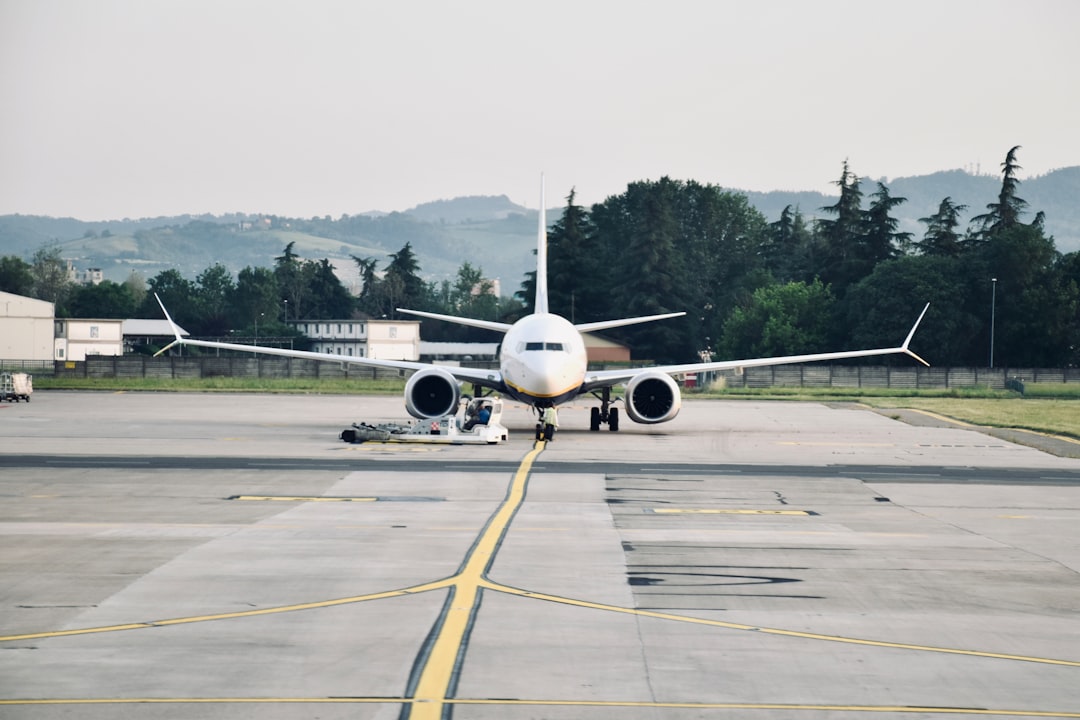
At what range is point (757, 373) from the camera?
323ft

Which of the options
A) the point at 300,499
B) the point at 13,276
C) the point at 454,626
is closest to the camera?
the point at 454,626

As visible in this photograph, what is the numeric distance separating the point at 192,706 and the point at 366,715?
1.55m

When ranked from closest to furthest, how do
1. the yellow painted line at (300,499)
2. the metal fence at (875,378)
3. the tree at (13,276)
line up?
the yellow painted line at (300,499) → the metal fence at (875,378) → the tree at (13,276)

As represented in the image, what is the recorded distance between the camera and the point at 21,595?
15758 millimetres

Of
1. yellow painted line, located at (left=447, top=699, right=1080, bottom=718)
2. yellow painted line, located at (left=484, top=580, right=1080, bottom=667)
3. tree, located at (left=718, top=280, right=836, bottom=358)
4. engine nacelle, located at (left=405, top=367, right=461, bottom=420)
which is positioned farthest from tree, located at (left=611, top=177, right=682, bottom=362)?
yellow painted line, located at (left=447, top=699, right=1080, bottom=718)

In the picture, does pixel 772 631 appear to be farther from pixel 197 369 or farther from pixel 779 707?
pixel 197 369

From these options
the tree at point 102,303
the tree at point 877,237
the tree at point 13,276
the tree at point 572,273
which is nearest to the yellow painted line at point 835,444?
the tree at point 877,237

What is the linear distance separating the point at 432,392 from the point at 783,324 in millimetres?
85125

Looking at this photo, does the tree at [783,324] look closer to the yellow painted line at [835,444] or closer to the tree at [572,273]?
the tree at [572,273]

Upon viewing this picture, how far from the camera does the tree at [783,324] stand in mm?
125312

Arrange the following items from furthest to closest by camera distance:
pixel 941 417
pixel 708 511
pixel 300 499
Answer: pixel 941 417, pixel 300 499, pixel 708 511

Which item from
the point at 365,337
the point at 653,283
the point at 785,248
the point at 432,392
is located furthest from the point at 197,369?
the point at 785,248

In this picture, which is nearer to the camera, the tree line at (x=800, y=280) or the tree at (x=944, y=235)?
the tree line at (x=800, y=280)

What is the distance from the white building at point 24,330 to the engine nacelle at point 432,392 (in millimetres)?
88307
